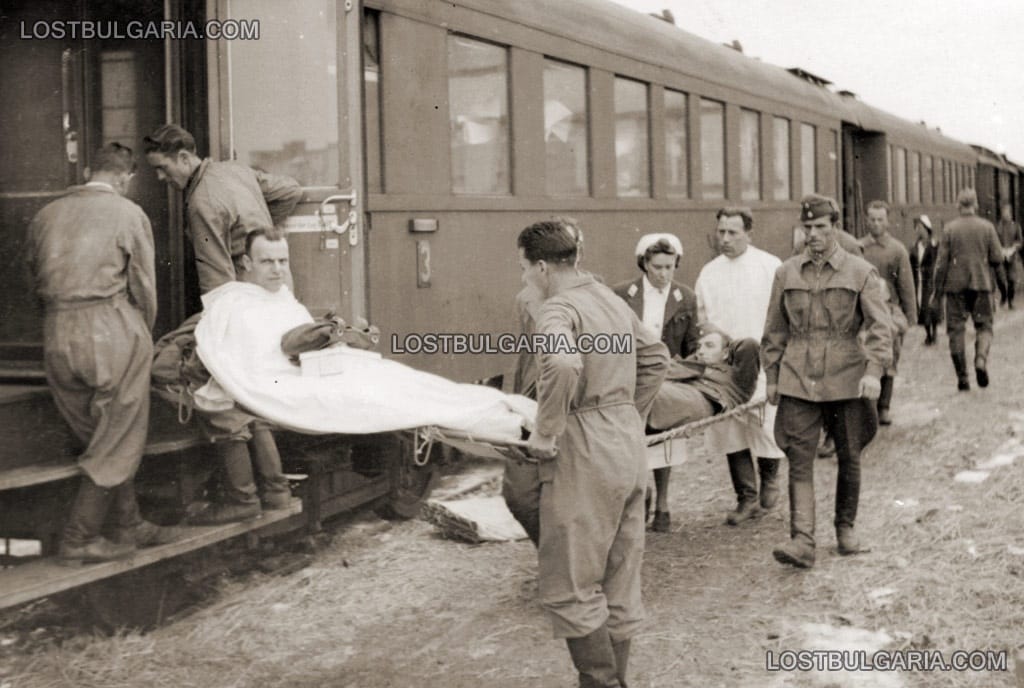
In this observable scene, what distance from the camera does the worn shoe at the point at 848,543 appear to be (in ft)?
19.7

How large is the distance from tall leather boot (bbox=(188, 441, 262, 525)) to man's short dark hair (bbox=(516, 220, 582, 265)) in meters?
1.93

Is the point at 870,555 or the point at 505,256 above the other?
the point at 505,256

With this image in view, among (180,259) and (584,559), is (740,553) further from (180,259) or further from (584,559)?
(180,259)

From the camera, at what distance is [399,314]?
6.45 metres

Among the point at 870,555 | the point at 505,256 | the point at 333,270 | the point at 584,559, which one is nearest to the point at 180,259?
the point at 333,270

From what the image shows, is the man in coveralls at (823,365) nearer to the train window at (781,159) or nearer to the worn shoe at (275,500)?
the worn shoe at (275,500)

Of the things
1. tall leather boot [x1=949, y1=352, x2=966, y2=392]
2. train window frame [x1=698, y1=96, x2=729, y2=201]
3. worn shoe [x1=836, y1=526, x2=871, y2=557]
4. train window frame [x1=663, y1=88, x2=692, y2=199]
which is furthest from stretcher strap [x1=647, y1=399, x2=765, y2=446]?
tall leather boot [x1=949, y1=352, x2=966, y2=392]

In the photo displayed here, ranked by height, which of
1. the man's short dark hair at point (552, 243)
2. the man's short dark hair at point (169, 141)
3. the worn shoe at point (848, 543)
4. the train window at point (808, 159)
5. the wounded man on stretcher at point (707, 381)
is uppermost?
the train window at point (808, 159)

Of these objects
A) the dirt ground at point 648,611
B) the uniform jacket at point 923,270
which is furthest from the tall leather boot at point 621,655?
the uniform jacket at point 923,270

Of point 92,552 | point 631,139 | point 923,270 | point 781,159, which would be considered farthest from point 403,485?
point 923,270

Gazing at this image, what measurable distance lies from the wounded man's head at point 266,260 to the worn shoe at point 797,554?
2.65m

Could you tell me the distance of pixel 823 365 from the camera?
5855mm

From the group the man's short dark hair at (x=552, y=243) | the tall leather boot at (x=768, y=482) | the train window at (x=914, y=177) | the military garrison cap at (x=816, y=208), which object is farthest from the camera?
the train window at (x=914, y=177)

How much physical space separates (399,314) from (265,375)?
1.78 meters
